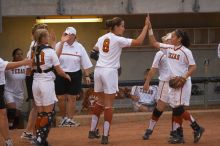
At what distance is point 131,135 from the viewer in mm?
12500

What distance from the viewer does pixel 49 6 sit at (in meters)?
16.0

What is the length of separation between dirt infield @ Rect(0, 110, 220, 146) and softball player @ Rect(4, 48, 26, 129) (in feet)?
3.47

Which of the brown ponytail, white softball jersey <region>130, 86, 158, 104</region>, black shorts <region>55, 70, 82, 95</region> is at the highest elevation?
the brown ponytail

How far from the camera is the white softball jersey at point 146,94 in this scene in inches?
618

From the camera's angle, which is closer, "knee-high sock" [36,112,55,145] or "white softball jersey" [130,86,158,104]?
"knee-high sock" [36,112,55,145]

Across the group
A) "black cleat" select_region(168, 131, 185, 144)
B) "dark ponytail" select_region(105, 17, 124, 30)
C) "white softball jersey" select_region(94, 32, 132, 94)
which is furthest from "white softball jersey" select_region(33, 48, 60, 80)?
"black cleat" select_region(168, 131, 185, 144)

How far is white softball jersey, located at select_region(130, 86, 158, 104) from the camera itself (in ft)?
51.5

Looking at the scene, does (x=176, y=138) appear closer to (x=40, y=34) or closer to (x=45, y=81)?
(x=45, y=81)

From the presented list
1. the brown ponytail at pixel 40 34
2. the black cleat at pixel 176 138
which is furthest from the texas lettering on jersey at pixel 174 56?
the brown ponytail at pixel 40 34

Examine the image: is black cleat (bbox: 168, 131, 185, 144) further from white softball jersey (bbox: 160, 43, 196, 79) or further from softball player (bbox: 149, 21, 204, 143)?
white softball jersey (bbox: 160, 43, 196, 79)

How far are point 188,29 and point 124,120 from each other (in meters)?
4.74

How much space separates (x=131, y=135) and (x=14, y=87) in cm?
342

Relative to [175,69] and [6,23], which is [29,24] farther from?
[175,69]

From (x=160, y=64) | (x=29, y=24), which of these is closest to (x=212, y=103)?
(x=29, y=24)
